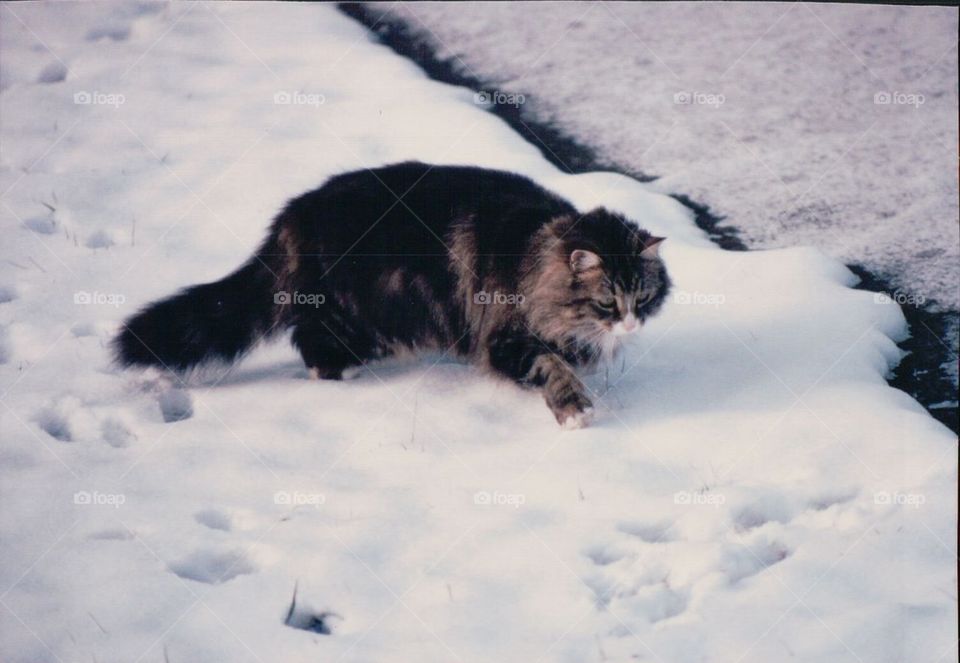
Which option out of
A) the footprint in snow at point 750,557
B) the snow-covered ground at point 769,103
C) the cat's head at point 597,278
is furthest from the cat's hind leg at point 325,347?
the snow-covered ground at point 769,103

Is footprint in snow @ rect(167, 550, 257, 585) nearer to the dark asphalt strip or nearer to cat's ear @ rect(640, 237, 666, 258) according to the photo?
cat's ear @ rect(640, 237, 666, 258)

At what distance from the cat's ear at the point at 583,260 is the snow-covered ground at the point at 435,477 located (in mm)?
416

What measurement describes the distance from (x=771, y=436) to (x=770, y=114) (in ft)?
8.07

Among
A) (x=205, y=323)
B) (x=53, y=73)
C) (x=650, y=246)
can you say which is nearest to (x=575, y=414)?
(x=650, y=246)

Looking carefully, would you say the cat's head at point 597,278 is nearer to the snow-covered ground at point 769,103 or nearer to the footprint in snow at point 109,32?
the snow-covered ground at point 769,103

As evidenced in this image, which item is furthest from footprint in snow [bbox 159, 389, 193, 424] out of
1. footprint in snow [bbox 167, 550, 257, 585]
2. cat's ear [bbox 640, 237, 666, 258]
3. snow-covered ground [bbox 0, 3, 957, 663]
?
cat's ear [bbox 640, 237, 666, 258]

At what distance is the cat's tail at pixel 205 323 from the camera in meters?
3.03

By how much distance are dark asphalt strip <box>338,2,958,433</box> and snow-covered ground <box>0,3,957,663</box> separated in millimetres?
87

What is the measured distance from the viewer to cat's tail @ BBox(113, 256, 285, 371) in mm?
3029

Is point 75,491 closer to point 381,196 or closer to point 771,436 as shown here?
point 381,196

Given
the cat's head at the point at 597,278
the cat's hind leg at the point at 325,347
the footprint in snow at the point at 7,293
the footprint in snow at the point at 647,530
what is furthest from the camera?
the footprint in snow at the point at 7,293

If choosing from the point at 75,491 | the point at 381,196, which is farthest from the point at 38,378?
the point at 381,196

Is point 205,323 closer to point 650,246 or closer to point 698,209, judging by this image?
point 650,246

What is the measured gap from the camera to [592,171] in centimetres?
439
